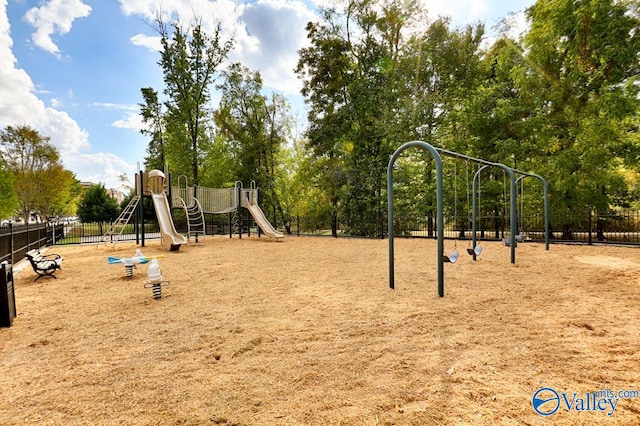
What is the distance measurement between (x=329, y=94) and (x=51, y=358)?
21542mm

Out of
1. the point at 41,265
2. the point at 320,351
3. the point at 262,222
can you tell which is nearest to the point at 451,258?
the point at 320,351

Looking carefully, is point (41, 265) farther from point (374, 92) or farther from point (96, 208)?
point (96, 208)

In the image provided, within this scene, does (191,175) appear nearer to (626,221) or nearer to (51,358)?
(51,358)

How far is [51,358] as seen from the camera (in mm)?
3482

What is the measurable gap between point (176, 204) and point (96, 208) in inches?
1143

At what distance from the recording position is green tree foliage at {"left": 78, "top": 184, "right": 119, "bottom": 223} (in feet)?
125

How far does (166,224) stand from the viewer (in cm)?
1396

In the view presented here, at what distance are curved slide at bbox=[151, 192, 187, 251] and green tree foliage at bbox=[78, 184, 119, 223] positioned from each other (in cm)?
2829

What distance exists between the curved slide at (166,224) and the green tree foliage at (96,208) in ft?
92.8

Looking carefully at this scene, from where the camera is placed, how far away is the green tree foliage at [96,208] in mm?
38062

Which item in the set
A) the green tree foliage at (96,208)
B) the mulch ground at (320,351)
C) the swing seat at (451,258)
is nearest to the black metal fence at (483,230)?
the swing seat at (451,258)

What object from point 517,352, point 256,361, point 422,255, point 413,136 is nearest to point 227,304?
point 256,361

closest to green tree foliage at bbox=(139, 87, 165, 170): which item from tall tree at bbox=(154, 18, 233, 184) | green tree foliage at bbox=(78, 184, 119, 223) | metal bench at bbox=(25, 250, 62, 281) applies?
tall tree at bbox=(154, 18, 233, 184)

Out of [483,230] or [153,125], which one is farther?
[153,125]
